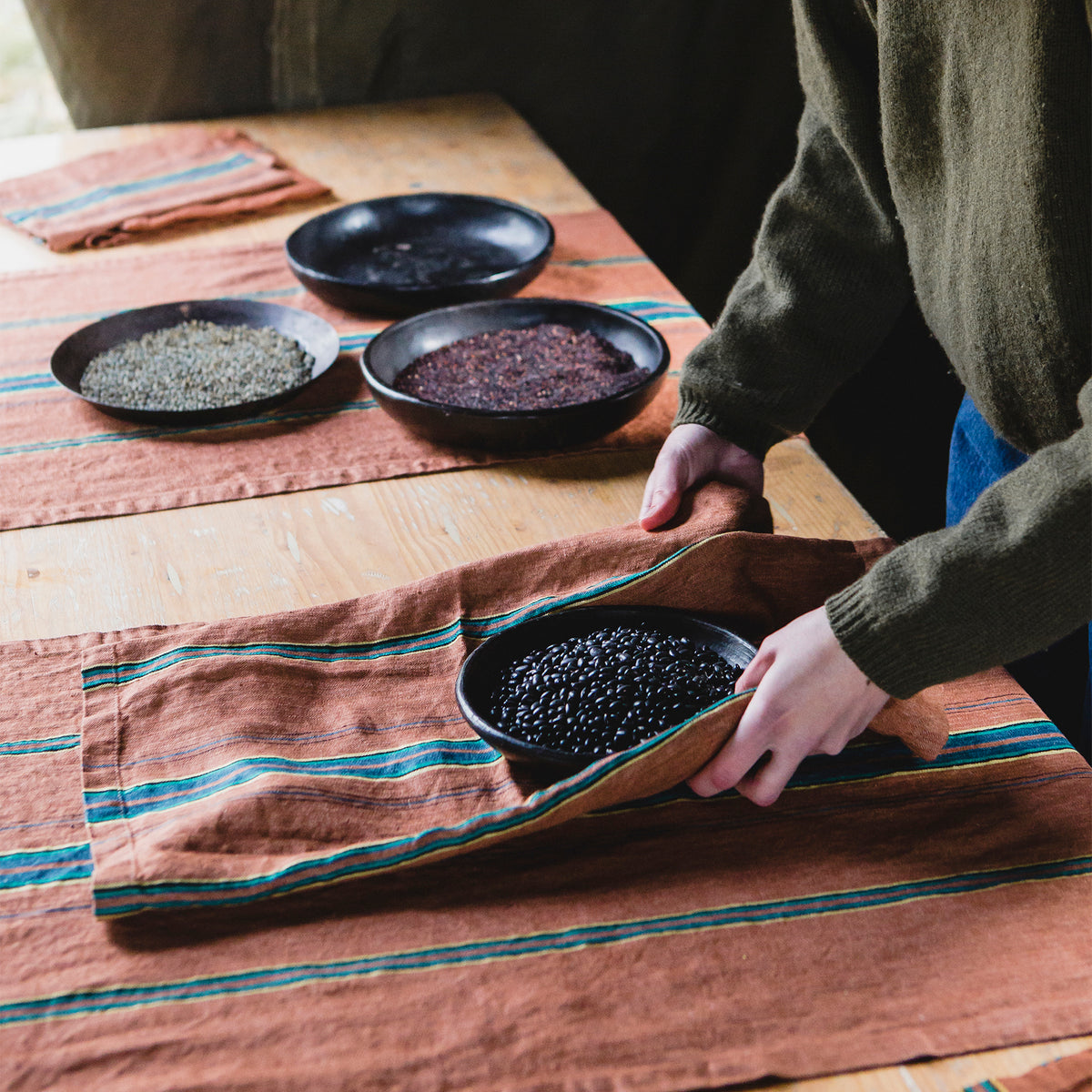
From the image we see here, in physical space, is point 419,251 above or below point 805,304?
below

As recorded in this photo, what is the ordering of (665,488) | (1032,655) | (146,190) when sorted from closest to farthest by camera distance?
(665,488), (1032,655), (146,190)

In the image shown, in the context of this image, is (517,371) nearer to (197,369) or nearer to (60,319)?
(197,369)

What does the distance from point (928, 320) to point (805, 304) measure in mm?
127

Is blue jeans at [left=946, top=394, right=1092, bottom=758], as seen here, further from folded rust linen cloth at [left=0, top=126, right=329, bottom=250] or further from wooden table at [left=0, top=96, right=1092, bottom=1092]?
folded rust linen cloth at [left=0, top=126, right=329, bottom=250]

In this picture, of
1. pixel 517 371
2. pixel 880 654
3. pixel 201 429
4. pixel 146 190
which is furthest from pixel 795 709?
pixel 146 190

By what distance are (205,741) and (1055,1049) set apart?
609 mm

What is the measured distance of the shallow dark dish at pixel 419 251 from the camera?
168 centimetres

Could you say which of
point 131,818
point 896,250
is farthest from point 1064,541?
point 131,818

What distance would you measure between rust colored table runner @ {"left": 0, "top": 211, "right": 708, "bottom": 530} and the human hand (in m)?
0.61

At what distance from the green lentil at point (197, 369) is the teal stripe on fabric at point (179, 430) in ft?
0.09

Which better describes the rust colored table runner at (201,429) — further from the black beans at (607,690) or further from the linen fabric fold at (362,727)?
the black beans at (607,690)

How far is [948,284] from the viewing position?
1.06 meters

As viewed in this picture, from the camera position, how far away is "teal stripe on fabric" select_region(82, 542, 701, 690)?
0.98 meters

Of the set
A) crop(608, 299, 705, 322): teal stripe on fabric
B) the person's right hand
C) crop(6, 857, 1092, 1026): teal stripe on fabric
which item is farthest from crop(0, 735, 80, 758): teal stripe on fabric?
crop(608, 299, 705, 322): teal stripe on fabric
